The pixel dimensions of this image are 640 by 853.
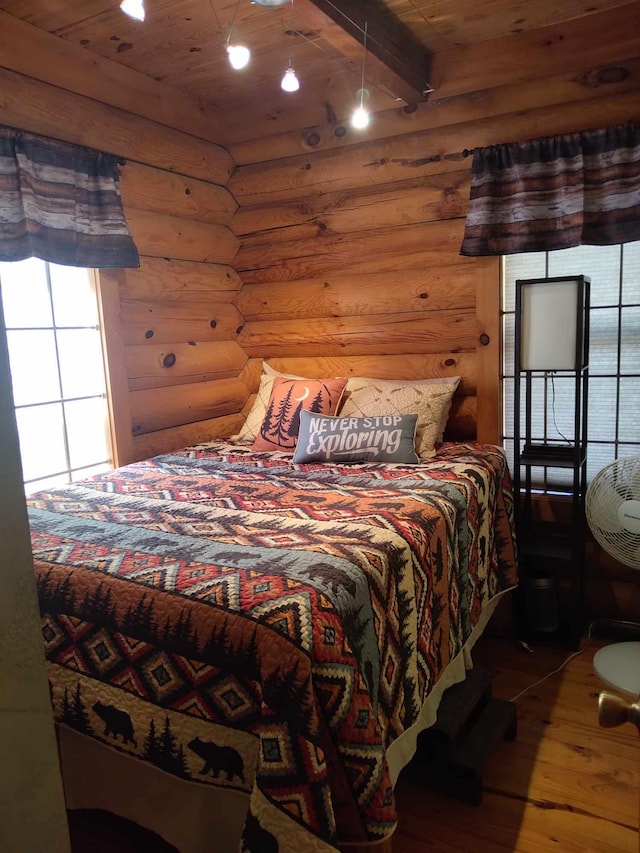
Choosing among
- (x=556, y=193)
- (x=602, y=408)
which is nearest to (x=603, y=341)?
(x=602, y=408)

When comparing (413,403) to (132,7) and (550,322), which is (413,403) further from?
(132,7)

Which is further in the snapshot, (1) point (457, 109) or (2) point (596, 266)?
(1) point (457, 109)

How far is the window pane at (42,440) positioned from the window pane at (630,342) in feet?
8.22

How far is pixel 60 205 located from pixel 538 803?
270 centimetres

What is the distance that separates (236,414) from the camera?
146 inches

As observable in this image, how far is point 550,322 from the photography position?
8.18 feet

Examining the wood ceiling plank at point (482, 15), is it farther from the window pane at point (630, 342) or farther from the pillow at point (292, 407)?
the pillow at point (292, 407)

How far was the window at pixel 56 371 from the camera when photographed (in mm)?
2621

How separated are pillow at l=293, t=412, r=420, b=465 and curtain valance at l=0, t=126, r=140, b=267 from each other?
3.87 ft

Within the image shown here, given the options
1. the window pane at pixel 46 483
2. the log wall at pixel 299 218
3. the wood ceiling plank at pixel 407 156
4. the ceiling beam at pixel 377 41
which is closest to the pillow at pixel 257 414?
the log wall at pixel 299 218

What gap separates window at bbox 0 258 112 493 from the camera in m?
2.62

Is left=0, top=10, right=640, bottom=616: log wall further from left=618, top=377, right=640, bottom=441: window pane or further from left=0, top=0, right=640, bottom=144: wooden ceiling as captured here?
left=618, top=377, right=640, bottom=441: window pane

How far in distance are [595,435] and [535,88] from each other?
1551 mm

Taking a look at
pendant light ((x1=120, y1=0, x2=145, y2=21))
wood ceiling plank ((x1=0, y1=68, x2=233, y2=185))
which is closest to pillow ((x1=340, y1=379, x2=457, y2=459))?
wood ceiling plank ((x1=0, y1=68, x2=233, y2=185))
